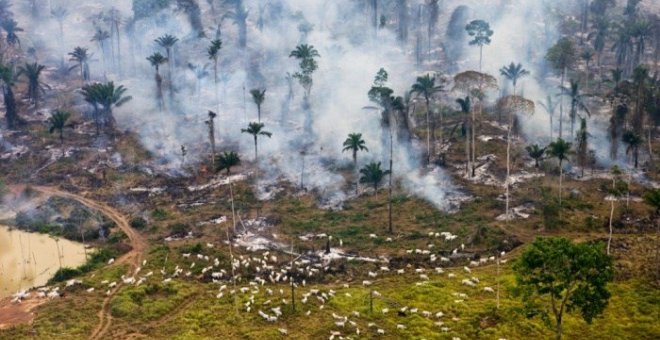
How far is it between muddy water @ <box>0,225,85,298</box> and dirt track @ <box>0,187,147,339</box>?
6.89 meters

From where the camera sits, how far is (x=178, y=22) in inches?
7495

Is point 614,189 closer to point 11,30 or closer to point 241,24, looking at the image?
point 241,24

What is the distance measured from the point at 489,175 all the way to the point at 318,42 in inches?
3352

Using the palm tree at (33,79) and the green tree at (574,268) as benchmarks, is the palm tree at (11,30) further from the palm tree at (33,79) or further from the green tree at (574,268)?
the green tree at (574,268)

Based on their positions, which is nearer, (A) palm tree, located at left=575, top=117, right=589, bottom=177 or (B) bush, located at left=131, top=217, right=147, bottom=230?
(B) bush, located at left=131, top=217, right=147, bottom=230

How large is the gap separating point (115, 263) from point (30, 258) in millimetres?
14455

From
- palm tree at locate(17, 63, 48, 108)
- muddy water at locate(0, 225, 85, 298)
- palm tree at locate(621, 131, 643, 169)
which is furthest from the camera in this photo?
palm tree at locate(17, 63, 48, 108)

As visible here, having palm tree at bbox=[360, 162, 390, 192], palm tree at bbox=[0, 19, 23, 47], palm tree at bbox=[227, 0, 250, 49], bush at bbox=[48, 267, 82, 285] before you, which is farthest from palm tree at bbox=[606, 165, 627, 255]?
palm tree at bbox=[0, 19, 23, 47]

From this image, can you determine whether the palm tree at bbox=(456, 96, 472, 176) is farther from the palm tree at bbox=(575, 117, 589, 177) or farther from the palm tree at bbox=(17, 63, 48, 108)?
the palm tree at bbox=(17, 63, 48, 108)

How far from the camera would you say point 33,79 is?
138 m

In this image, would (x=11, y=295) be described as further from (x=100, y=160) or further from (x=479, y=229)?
(x=479, y=229)

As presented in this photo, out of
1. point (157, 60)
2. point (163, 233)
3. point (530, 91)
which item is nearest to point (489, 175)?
point (530, 91)

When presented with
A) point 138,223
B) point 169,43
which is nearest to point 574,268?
point 138,223

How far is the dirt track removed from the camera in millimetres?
68562
